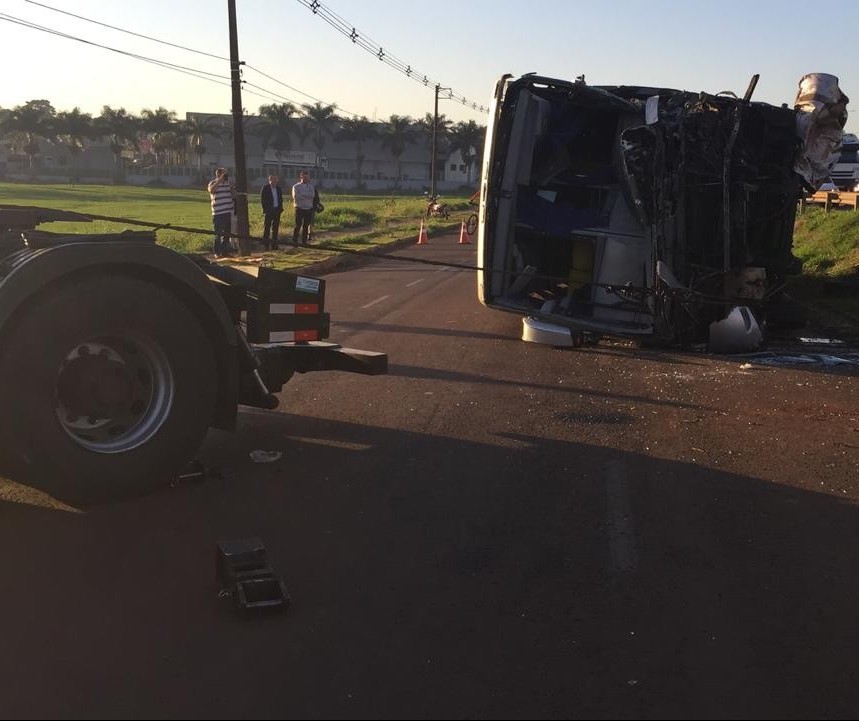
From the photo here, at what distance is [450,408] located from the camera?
25.3 ft

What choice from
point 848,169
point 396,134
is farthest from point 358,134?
point 848,169

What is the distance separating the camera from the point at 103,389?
4965 millimetres

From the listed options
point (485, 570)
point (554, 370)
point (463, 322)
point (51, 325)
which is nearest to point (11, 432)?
point (51, 325)

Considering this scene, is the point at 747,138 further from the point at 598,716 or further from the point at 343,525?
the point at 598,716

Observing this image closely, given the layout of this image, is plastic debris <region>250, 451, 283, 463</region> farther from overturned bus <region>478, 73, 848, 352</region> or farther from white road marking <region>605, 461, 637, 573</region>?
overturned bus <region>478, 73, 848, 352</region>

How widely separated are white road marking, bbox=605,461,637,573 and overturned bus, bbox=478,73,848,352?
3.99 meters

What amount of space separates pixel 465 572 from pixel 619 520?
1199 mm

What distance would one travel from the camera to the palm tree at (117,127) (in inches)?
4003

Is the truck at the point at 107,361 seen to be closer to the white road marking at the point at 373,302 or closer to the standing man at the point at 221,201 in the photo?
the white road marking at the point at 373,302

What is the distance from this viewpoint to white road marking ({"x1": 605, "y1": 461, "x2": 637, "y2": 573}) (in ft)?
15.0

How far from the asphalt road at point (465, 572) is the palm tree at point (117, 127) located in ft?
339

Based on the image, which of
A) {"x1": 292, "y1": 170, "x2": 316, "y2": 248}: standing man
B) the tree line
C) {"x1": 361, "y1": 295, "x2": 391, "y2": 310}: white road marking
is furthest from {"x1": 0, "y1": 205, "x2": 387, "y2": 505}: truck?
the tree line

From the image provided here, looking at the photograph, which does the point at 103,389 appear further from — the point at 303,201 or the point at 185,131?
the point at 185,131

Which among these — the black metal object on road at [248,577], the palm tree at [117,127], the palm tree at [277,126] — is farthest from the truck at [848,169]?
the palm tree at [117,127]
